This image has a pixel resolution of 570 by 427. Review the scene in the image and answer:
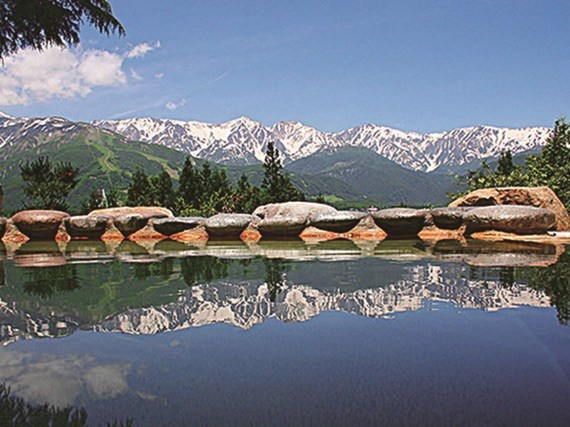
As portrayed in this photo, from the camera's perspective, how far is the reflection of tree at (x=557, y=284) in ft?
12.0

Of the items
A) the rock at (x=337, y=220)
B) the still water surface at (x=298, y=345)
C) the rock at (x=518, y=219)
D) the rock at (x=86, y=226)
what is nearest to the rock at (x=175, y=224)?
the rock at (x=86, y=226)

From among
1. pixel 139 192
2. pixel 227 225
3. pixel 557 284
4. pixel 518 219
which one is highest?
pixel 139 192

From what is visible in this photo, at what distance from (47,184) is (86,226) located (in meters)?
10.3

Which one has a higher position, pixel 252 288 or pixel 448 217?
pixel 448 217

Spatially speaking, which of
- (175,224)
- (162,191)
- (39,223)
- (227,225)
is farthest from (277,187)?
(39,223)

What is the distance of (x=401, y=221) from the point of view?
1169 cm

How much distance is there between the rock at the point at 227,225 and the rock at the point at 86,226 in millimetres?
3559

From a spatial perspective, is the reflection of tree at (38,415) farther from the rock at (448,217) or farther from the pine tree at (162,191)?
the pine tree at (162,191)

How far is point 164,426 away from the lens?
1887 millimetres

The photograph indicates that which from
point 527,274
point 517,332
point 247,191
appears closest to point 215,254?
point 527,274

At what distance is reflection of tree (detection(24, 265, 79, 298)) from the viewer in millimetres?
4891

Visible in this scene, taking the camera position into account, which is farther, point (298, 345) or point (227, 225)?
point (227, 225)

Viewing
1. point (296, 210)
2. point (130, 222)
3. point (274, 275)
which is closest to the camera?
point (274, 275)

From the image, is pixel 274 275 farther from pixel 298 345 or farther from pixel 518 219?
pixel 518 219
